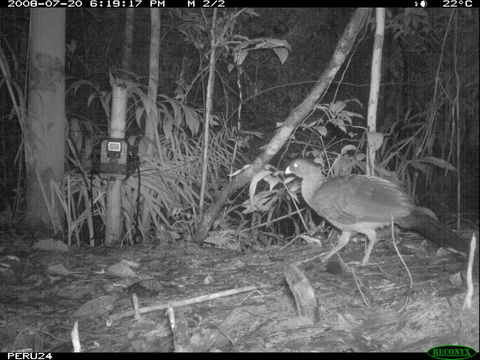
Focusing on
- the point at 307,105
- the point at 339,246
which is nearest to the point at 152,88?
the point at 307,105

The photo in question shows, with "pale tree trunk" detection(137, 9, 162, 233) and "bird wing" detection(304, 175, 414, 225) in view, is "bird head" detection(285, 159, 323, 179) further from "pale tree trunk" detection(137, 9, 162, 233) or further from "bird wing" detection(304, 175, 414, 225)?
"pale tree trunk" detection(137, 9, 162, 233)

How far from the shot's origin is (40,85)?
13.3ft

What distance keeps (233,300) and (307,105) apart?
1.49 meters

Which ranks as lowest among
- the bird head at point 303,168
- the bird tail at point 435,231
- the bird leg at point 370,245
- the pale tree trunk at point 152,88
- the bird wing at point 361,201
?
the bird leg at point 370,245

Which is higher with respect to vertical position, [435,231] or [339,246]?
[435,231]

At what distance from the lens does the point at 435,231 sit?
2844 mm

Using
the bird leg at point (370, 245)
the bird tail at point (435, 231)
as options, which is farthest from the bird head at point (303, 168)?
the bird tail at point (435, 231)

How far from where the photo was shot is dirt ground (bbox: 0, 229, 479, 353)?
2.07 meters

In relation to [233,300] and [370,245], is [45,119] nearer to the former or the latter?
[233,300]

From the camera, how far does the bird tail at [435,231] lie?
2.67 meters

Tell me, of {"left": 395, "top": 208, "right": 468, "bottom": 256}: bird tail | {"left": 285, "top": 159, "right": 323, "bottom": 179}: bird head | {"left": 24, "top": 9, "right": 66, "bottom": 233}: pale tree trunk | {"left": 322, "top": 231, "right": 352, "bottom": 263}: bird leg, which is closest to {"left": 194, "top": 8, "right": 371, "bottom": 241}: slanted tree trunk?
{"left": 285, "top": 159, "right": 323, "bottom": 179}: bird head

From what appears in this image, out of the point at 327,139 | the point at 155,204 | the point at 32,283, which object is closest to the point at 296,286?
the point at 32,283

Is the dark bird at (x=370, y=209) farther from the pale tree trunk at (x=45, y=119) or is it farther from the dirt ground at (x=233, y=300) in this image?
the pale tree trunk at (x=45, y=119)

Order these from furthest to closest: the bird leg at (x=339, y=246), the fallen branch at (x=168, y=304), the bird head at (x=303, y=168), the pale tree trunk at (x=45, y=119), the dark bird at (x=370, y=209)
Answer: the pale tree trunk at (x=45, y=119) → the bird head at (x=303, y=168) → the bird leg at (x=339, y=246) → the dark bird at (x=370, y=209) → the fallen branch at (x=168, y=304)
